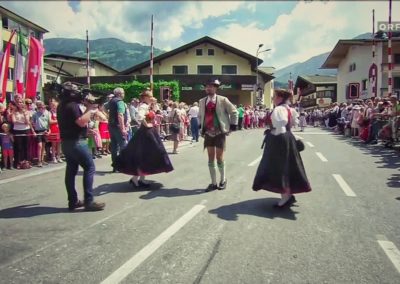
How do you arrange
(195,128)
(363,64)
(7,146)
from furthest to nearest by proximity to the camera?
(363,64) < (195,128) < (7,146)

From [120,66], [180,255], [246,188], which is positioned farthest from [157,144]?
[120,66]

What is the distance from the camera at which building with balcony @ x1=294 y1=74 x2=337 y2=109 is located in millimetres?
71625

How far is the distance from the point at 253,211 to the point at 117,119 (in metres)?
4.71

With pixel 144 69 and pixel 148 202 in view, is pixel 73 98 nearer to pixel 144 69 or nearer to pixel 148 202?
pixel 148 202

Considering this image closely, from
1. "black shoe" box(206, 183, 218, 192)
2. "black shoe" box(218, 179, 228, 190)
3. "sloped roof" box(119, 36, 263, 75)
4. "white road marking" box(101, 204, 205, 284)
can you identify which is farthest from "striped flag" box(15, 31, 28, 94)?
"sloped roof" box(119, 36, 263, 75)

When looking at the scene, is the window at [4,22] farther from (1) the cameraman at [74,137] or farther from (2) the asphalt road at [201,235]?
(1) the cameraman at [74,137]

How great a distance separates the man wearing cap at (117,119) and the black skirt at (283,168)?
14.2 feet

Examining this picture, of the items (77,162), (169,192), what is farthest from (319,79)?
(77,162)

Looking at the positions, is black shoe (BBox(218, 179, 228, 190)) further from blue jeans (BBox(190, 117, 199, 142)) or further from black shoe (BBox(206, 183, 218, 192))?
blue jeans (BBox(190, 117, 199, 142))

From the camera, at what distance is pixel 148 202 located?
6.85m

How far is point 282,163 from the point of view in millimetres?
6250

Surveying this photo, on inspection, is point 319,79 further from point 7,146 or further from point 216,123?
point 216,123

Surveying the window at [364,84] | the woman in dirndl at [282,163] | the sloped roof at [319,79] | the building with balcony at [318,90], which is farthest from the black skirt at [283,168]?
the sloped roof at [319,79]

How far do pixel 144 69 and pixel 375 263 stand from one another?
46477mm
